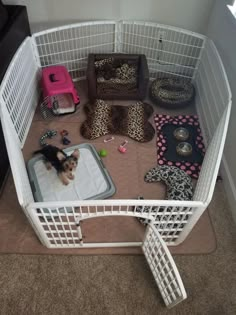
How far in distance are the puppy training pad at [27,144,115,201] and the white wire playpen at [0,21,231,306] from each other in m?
0.12

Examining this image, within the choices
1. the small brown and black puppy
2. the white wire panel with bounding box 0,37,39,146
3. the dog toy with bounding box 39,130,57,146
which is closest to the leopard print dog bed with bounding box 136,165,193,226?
the small brown and black puppy

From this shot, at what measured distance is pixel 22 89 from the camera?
1.78 meters

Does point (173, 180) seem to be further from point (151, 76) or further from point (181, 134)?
point (151, 76)

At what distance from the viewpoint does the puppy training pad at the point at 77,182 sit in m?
1.60

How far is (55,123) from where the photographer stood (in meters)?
2.04

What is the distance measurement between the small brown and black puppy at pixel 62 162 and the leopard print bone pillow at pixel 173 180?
0.49 m

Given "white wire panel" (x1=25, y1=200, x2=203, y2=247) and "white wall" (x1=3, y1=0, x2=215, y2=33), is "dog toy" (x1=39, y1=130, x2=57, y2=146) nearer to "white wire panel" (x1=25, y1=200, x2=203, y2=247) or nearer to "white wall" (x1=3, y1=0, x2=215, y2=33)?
"white wire panel" (x1=25, y1=200, x2=203, y2=247)

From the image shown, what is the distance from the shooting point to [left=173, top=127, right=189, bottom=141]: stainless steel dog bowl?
1939mm

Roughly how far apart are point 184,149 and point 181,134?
153 mm

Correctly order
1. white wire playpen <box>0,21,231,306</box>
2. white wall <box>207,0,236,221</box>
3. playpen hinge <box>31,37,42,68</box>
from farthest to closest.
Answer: playpen hinge <box>31,37,42,68</box> → white wall <box>207,0,236,221</box> → white wire playpen <box>0,21,231,306</box>

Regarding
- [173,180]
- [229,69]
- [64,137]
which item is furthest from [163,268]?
[229,69]

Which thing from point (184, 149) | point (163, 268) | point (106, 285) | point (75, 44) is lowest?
point (106, 285)

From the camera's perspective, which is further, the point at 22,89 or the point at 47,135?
the point at 47,135

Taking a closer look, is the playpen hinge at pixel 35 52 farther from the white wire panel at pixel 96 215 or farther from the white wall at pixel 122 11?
the white wire panel at pixel 96 215
